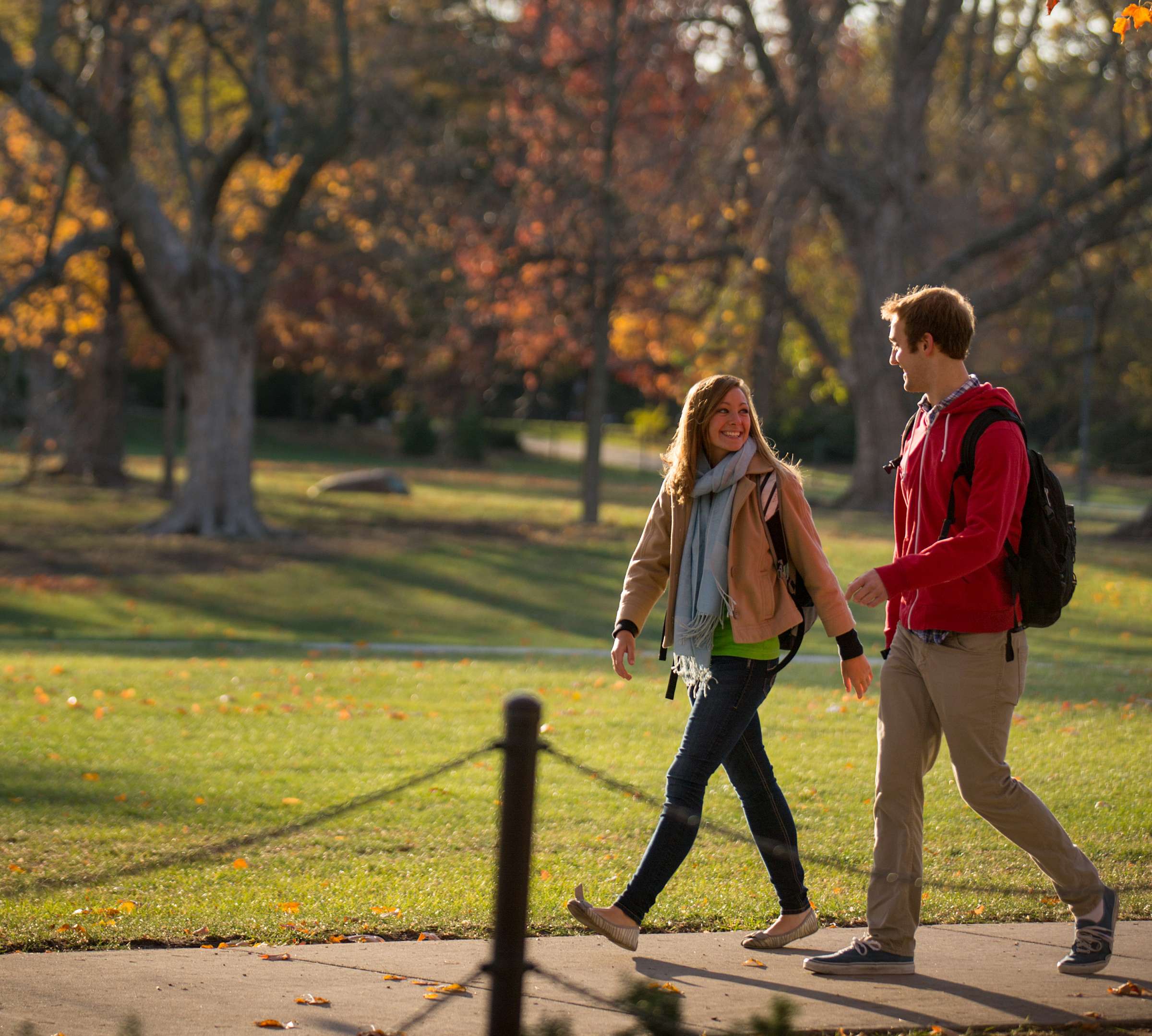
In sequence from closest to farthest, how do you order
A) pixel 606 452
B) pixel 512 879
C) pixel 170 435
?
pixel 512 879 < pixel 170 435 < pixel 606 452

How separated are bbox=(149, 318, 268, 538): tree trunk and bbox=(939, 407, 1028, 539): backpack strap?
18.5 m

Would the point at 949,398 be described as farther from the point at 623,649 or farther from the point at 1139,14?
the point at 1139,14

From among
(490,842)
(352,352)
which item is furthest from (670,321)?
(490,842)

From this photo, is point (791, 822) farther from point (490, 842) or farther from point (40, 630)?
point (40, 630)

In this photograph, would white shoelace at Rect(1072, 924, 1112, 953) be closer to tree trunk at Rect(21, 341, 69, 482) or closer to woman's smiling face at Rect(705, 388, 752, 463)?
woman's smiling face at Rect(705, 388, 752, 463)

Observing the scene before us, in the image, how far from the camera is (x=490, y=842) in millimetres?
6316

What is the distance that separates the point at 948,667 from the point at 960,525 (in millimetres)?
430

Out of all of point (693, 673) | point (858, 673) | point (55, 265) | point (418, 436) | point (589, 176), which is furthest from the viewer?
point (418, 436)

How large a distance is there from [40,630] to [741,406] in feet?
39.9

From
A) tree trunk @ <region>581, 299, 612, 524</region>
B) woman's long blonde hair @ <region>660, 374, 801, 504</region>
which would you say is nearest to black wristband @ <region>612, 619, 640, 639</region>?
woman's long blonde hair @ <region>660, 374, 801, 504</region>

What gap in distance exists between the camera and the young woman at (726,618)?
454 cm

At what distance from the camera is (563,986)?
14.4 ft

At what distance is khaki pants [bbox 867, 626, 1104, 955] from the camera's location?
432 centimetres

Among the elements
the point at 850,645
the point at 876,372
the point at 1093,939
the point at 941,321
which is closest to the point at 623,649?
the point at 850,645
